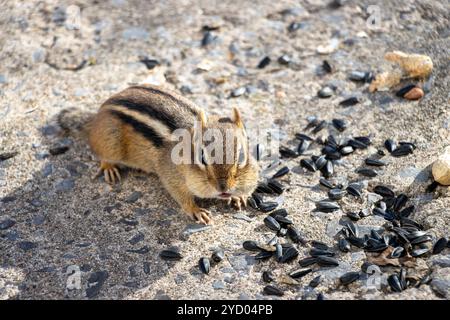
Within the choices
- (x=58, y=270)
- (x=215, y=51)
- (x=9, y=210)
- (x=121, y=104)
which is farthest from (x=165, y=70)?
(x=58, y=270)

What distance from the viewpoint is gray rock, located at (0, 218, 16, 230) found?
17.8 feet

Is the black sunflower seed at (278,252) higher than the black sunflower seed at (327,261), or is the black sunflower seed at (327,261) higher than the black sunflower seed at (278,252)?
the black sunflower seed at (327,261)

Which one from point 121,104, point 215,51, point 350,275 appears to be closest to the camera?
point 350,275

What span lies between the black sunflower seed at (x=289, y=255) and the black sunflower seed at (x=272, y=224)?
273mm

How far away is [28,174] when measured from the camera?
5.93 m

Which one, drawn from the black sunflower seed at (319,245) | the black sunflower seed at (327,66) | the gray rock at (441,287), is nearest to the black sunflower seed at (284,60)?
the black sunflower seed at (327,66)

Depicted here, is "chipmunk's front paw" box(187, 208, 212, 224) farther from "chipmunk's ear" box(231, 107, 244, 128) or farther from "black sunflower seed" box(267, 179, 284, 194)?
"chipmunk's ear" box(231, 107, 244, 128)

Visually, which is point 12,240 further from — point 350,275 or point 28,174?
point 350,275

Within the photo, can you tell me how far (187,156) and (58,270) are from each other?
1313mm

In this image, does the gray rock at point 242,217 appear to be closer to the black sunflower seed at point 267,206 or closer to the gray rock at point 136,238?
the black sunflower seed at point 267,206

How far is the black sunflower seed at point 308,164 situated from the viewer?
5.92 metres

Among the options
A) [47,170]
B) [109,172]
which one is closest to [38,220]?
[47,170]

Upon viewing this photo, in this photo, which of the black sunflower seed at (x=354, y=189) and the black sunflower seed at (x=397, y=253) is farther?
the black sunflower seed at (x=354, y=189)

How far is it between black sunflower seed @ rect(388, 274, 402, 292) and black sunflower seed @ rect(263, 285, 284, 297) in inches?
29.6
